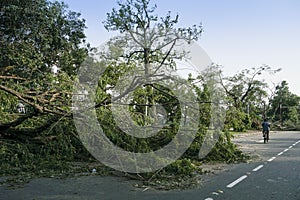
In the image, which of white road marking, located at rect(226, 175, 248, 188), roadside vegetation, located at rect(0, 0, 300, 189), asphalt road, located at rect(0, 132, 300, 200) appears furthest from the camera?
roadside vegetation, located at rect(0, 0, 300, 189)

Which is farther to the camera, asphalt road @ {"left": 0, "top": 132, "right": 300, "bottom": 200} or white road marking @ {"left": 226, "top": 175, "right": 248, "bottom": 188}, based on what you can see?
white road marking @ {"left": 226, "top": 175, "right": 248, "bottom": 188}

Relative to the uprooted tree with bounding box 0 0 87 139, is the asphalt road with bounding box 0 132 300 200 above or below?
below

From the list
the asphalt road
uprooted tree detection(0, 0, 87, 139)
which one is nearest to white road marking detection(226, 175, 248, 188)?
the asphalt road

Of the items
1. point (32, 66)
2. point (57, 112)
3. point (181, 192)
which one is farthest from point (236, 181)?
point (32, 66)

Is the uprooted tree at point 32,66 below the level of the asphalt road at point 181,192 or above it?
above

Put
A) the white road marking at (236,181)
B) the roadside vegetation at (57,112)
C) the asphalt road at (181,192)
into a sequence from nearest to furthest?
1. the asphalt road at (181,192)
2. the white road marking at (236,181)
3. the roadside vegetation at (57,112)

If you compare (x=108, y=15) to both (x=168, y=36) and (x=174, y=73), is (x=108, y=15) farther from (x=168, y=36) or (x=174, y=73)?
(x=174, y=73)

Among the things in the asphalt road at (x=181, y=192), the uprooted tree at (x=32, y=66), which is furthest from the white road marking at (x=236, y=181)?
the uprooted tree at (x=32, y=66)

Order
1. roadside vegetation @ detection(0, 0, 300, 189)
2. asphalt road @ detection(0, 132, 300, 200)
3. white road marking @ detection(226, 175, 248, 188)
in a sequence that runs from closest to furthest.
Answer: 1. asphalt road @ detection(0, 132, 300, 200)
2. white road marking @ detection(226, 175, 248, 188)
3. roadside vegetation @ detection(0, 0, 300, 189)

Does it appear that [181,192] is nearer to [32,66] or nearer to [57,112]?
[57,112]

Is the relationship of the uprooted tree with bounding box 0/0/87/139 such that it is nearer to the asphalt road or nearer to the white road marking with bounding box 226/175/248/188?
the asphalt road

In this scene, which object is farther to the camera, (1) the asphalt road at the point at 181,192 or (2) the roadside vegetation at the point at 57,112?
(2) the roadside vegetation at the point at 57,112

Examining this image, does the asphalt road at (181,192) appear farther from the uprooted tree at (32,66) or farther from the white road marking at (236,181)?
the uprooted tree at (32,66)

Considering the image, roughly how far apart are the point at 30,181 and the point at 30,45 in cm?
568
